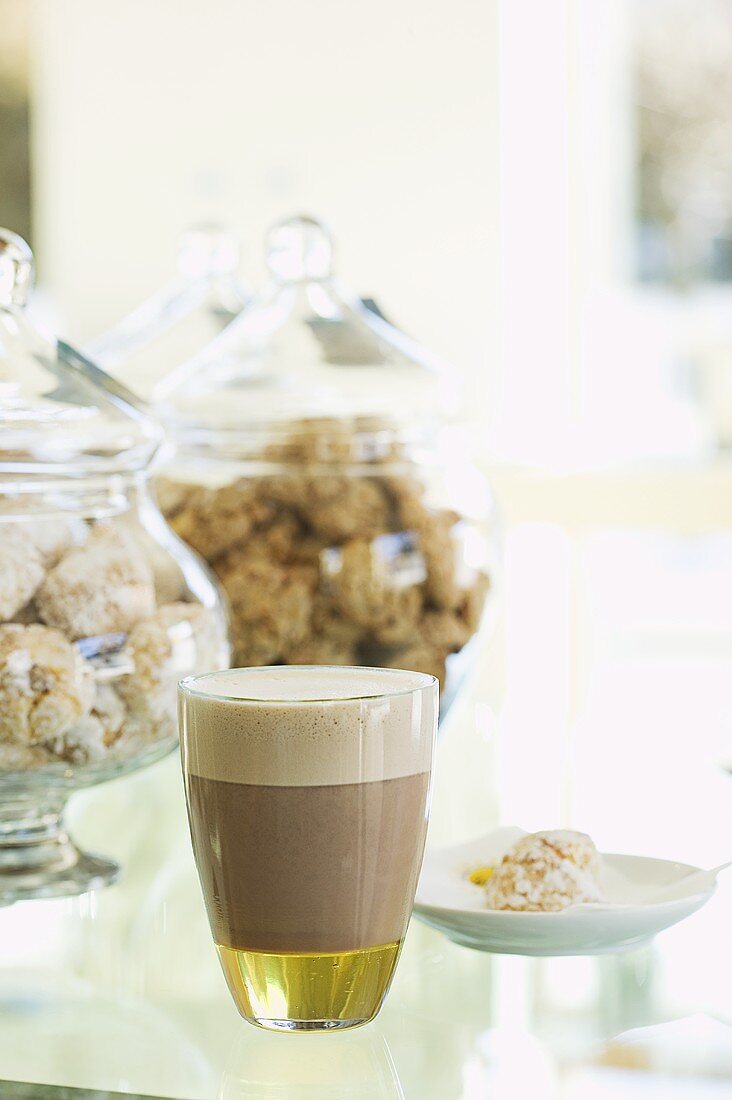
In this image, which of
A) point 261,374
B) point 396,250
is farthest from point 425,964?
point 396,250

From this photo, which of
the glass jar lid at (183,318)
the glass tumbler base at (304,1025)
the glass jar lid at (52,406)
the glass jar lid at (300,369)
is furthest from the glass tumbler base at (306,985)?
the glass jar lid at (183,318)

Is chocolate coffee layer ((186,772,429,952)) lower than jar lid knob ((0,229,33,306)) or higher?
lower

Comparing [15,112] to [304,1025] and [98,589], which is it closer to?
[98,589]

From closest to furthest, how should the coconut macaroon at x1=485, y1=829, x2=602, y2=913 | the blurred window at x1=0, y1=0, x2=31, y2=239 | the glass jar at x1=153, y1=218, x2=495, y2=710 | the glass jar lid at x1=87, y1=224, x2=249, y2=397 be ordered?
the coconut macaroon at x1=485, y1=829, x2=602, y2=913, the glass jar at x1=153, y1=218, x2=495, y2=710, the glass jar lid at x1=87, y1=224, x2=249, y2=397, the blurred window at x1=0, y1=0, x2=31, y2=239

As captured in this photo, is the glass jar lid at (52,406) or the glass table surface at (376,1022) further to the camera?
the glass jar lid at (52,406)

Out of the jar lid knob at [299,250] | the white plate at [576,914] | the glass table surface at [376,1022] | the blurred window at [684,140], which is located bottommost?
the glass table surface at [376,1022]

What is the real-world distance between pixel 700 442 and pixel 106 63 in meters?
1.65

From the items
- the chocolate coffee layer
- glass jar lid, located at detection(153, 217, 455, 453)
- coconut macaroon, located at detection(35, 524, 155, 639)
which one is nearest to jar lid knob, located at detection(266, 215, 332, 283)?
glass jar lid, located at detection(153, 217, 455, 453)

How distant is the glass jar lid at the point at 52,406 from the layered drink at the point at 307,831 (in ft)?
0.73

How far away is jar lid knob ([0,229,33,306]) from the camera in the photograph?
0.68 m

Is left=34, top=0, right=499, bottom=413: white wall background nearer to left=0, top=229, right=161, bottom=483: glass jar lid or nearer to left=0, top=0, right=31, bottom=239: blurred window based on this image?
left=0, top=0, right=31, bottom=239: blurred window

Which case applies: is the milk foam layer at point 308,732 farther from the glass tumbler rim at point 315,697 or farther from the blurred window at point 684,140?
the blurred window at point 684,140

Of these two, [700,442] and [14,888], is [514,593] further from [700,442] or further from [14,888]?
[14,888]

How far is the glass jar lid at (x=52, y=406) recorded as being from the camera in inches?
26.4
